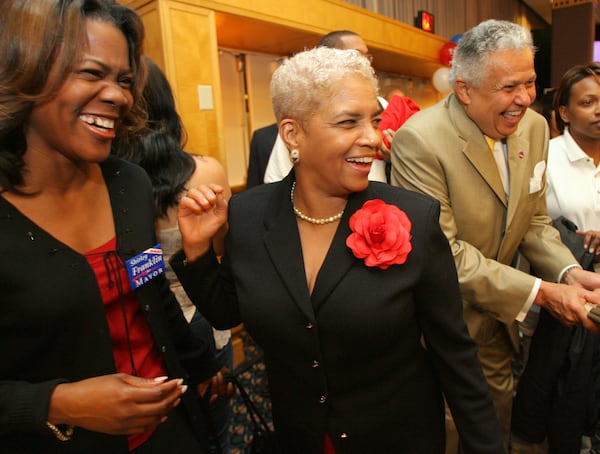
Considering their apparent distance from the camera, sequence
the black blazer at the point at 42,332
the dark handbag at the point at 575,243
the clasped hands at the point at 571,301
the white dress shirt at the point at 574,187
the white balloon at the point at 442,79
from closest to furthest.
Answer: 1. the black blazer at the point at 42,332
2. the clasped hands at the point at 571,301
3. the dark handbag at the point at 575,243
4. the white dress shirt at the point at 574,187
5. the white balloon at the point at 442,79

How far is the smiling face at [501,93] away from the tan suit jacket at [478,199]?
0.06 meters

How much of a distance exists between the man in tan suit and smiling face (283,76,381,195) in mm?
648

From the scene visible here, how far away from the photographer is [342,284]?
1130 mm

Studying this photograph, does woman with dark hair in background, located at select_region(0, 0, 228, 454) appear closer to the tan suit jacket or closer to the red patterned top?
the red patterned top

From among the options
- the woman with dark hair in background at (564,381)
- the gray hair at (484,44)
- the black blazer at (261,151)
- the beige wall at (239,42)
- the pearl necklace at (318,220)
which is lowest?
the woman with dark hair in background at (564,381)

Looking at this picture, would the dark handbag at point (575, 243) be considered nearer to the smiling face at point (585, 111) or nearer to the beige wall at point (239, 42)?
the smiling face at point (585, 111)

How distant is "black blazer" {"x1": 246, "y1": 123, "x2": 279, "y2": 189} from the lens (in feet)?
9.41

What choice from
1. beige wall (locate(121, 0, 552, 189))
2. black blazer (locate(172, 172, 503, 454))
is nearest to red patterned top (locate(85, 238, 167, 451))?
black blazer (locate(172, 172, 503, 454))

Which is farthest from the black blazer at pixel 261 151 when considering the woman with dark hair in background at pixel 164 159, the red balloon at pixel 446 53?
the red balloon at pixel 446 53

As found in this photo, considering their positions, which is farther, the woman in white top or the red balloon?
the red balloon

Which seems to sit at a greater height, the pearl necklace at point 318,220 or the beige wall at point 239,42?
the beige wall at point 239,42

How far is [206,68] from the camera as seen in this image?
9.71 ft

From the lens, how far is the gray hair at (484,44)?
168 cm

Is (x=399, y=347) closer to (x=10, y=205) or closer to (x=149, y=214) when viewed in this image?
(x=149, y=214)
